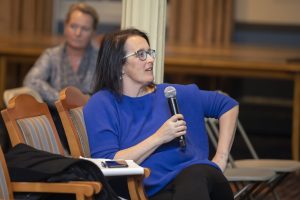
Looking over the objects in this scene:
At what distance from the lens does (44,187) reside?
3.36m

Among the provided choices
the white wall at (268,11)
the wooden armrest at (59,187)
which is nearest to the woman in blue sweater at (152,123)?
the wooden armrest at (59,187)

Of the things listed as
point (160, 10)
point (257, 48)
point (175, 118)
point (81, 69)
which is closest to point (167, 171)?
point (175, 118)

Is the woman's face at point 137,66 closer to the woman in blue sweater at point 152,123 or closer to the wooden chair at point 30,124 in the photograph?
the woman in blue sweater at point 152,123

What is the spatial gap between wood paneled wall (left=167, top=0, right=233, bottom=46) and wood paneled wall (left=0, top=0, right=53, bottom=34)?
1761 millimetres

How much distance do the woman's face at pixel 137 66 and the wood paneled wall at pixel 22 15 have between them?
7201mm

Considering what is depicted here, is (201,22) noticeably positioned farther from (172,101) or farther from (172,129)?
(172,129)

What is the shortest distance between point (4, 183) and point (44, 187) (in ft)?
0.52

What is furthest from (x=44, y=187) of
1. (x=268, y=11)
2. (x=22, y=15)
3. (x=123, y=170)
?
(x=22, y=15)

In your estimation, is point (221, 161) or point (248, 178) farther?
point (248, 178)

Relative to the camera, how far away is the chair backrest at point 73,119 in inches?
157

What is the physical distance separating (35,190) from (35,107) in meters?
0.70

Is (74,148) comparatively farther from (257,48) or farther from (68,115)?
(257,48)

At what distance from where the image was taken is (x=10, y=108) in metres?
3.73

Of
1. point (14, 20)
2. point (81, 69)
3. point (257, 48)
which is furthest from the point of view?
point (14, 20)
